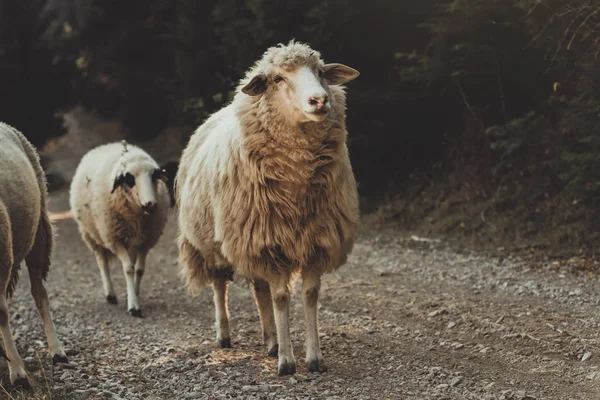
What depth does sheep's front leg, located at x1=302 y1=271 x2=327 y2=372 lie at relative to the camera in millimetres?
5203

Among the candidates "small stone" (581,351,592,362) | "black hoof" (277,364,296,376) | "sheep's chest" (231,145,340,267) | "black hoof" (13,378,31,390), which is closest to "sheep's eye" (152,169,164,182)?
"sheep's chest" (231,145,340,267)

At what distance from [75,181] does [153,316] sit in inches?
118

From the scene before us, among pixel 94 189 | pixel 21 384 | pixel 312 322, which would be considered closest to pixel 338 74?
pixel 312 322

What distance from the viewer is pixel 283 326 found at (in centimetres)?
525

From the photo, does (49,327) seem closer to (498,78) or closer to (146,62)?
(498,78)

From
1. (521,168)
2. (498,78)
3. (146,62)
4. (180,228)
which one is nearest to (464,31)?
(498,78)

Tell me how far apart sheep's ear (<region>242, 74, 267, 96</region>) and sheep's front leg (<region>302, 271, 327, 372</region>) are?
148 centimetres

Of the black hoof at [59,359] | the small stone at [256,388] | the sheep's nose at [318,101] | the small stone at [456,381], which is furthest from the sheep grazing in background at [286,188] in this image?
the black hoof at [59,359]

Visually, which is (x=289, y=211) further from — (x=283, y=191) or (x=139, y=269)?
(x=139, y=269)

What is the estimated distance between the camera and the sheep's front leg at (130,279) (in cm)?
802

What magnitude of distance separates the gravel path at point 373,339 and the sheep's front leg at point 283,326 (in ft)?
0.39

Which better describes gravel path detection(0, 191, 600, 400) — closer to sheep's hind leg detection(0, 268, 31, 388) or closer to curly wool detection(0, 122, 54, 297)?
sheep's hind leg detection(0, 268, 31, 388)

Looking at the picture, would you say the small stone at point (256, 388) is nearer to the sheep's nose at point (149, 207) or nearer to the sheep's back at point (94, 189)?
the sheep's nose at point (149, 207)

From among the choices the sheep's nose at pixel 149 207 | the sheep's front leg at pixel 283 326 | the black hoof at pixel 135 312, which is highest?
the sheep's nose at pixel 149 207
